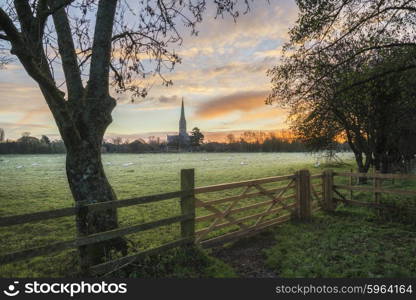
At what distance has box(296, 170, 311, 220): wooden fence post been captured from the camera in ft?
31.1

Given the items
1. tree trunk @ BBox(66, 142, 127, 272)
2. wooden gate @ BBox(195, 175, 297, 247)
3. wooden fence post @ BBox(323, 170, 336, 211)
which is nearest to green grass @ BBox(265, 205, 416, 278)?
wooden gate @ BBox(195, 175, 297, 247)

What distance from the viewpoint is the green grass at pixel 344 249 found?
5359 millimetres

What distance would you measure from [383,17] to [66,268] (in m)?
12.3

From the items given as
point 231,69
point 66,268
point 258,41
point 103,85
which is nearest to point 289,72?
point 258,41

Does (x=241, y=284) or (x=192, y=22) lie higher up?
(x=192, y=22)

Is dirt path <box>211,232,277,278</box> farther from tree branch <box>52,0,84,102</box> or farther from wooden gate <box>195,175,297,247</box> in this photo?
tree branch <box>52,0,84,102</box>

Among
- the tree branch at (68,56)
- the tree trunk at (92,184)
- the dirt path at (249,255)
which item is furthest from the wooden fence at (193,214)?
the tree branch at (68,56)

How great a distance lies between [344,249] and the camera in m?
6.57

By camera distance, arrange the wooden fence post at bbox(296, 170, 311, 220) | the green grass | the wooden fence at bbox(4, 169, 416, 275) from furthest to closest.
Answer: the wooden fence post at bbox(296, 170, 311, 220), the green grass, the wooden fence at bbox(4, 169, 416, 275)

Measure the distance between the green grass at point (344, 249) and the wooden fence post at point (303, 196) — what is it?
37 centimetres

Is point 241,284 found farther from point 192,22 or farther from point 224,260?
point 192,22

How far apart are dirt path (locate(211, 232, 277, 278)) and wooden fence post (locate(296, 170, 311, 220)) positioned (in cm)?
206

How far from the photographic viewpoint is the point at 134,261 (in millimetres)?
5121

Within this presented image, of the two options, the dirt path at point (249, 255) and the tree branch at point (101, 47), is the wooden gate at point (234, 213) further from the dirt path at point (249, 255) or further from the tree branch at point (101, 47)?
the tree branch at point (101, 47)
